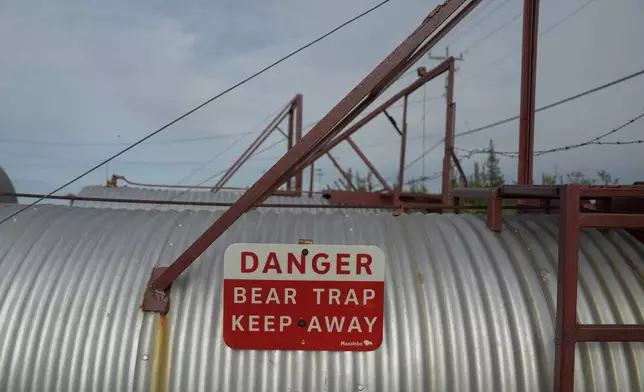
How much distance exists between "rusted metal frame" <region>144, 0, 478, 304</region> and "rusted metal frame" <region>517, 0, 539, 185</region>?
1.84 metres

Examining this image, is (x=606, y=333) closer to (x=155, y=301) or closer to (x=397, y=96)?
(x=155, y=301)

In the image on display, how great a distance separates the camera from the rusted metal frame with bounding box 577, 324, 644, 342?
372cm

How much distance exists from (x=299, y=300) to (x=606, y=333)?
2.19 m

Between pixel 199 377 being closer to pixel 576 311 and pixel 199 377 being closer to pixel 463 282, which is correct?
pixel 463 282

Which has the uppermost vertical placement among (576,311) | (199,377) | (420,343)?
(576,311)

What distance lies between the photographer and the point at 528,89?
5.21 metres

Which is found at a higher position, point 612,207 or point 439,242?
point 612,207

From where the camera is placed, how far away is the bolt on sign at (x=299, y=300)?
392 centimetres

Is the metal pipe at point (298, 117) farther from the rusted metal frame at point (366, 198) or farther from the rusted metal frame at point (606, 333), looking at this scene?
the rusted metal frame at point (606, 333)

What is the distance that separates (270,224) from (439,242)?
1.50 meters

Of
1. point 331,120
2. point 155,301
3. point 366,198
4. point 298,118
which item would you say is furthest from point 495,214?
point 298,118

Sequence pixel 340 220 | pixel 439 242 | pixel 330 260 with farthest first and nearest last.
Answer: pixel 340 220, pixel 439 242, pixel 330 260

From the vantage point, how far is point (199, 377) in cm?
380

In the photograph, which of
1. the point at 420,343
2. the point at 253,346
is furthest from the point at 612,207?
the point at 253,346
